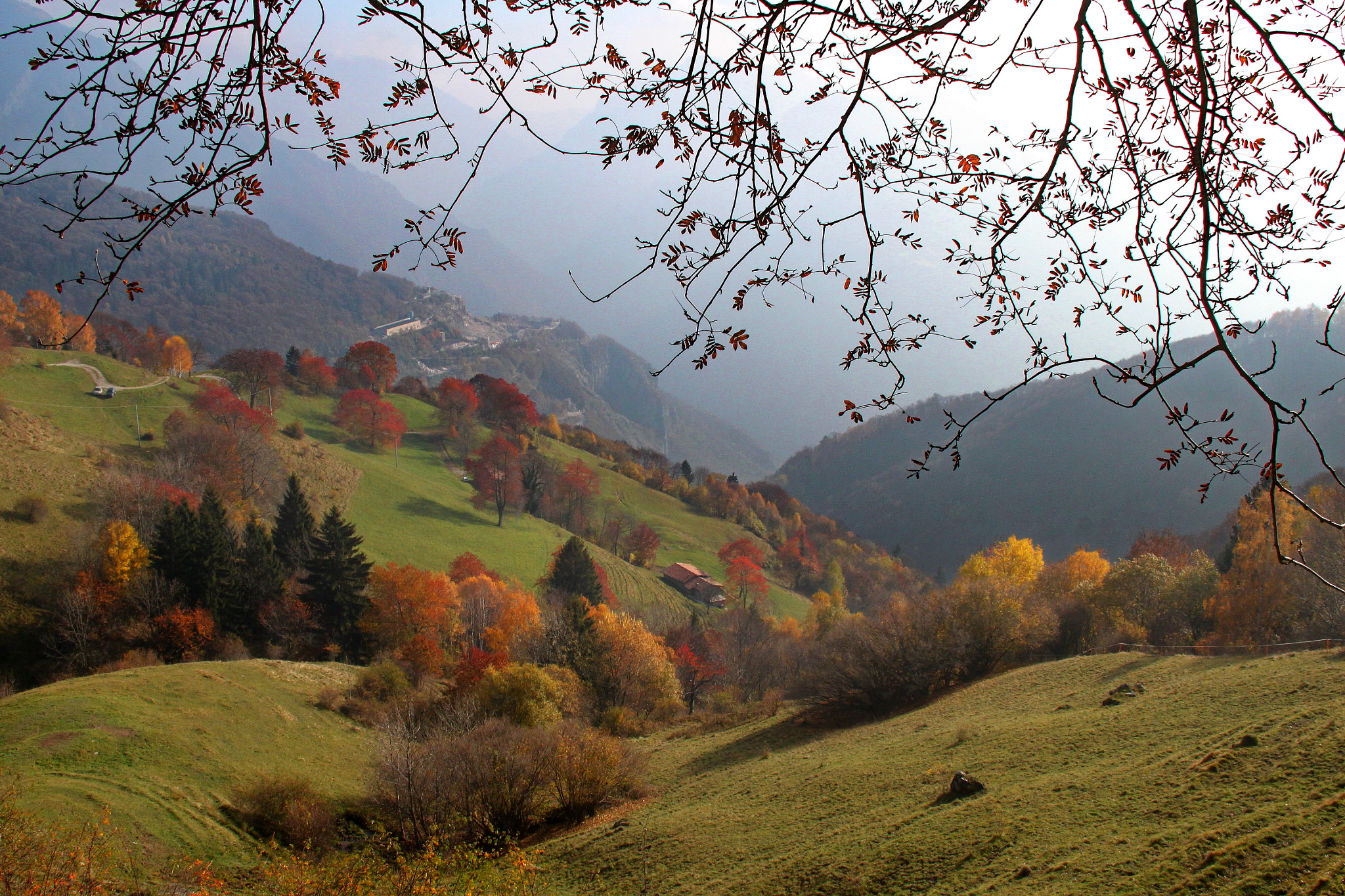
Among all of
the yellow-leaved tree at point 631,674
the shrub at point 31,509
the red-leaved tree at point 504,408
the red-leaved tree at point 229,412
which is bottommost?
the yellow-leaved tree at point 631,674

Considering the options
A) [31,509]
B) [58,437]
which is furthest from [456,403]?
[31,509]

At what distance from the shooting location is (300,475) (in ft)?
173

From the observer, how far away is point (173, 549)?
31094 millimetres

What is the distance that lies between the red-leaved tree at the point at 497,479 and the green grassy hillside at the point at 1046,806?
Result: 154 feet

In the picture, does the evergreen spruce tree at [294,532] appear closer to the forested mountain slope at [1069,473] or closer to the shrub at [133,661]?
the shrub at [133,661]

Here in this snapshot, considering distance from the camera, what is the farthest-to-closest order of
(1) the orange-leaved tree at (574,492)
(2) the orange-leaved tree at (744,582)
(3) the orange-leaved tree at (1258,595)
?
(1) the orange-leaved tree at (574,492) → (2) the orange-leaved tree at (744,582) → (3) the orange-leaved tree at (1258,595)

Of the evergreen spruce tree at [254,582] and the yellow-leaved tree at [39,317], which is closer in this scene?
the evergreen spruce tree at [254,582]

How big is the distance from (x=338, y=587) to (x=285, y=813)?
21.6 meters

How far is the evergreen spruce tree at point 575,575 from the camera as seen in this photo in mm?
45781

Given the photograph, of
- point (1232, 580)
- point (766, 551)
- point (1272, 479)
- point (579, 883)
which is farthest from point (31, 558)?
point (766, 551)

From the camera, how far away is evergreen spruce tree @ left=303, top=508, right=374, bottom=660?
115 feet

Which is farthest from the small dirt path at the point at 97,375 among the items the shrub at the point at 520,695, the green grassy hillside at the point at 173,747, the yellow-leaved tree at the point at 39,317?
the shrub at the point at 520,695

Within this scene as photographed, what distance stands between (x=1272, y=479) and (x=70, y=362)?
78.2 m

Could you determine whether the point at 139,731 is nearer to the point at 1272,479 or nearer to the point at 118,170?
the point at 118,170
